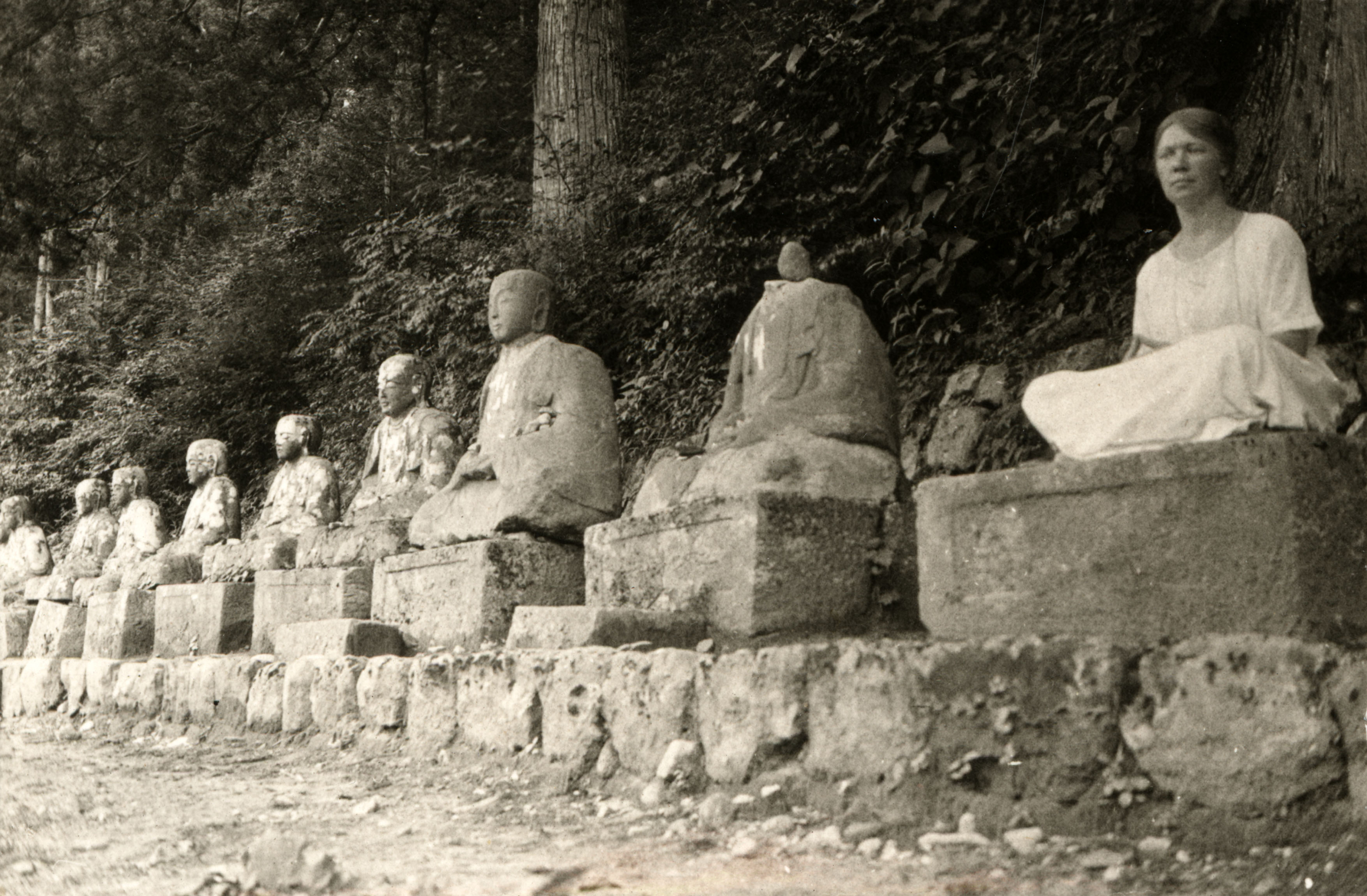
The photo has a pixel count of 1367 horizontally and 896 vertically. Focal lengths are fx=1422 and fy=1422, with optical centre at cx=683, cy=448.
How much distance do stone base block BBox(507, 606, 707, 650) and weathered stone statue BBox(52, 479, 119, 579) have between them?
7835 mm

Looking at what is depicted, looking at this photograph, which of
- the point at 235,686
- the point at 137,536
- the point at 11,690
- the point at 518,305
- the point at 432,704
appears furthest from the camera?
the point at 137,536

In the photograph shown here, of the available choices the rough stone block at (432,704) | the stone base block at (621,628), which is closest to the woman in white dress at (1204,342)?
the stone base block at (621,628)

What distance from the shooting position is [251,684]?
6.74 m

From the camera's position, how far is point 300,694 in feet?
20.3

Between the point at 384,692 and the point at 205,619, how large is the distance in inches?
127

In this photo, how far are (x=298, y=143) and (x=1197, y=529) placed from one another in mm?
13466

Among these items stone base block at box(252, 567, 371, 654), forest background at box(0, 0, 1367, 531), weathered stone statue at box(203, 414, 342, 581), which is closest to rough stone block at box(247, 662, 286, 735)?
stone base block at box(252, 567, 371, 654)

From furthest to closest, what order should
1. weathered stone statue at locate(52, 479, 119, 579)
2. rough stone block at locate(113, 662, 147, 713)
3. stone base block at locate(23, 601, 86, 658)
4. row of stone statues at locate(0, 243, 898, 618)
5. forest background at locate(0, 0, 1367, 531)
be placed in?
1. weathered stone statue at locate(52, 479, 119, 579)
2. stone base block at locate(23, 601, 86, 658)
3. rough stone block at locate(113, 662, 147, 713)
4. forest background at locate(0, 0, 1367, 531)
5. row of stone statues at locate(0, 243, 898, 618)

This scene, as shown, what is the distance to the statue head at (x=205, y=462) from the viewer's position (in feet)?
34.1

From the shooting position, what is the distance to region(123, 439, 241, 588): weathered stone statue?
358 inches

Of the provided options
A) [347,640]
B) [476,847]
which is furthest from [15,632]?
[476,847]

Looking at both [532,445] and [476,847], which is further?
[532,445]

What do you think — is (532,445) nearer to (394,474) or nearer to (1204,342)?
(394,474)

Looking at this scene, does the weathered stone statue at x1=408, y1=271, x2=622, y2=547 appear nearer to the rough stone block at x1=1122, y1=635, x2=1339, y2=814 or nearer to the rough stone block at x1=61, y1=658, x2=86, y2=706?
the rough stone block at x1=1122, y1=635, x2=1339, y2=814
